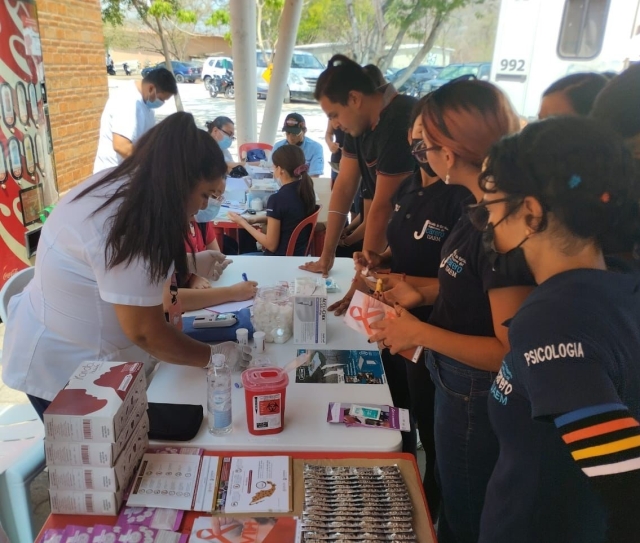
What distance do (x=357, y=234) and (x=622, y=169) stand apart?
211cm

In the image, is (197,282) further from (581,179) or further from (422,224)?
(581,179)

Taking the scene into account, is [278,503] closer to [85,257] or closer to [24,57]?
[85,257]

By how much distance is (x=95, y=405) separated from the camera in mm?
965

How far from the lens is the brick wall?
15.6ft

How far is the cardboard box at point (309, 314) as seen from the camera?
1.59m

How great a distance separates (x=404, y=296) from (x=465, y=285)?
359 mm

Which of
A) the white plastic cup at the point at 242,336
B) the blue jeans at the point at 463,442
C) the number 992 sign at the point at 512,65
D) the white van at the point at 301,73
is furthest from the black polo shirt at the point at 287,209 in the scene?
the white van at the point at 301,73

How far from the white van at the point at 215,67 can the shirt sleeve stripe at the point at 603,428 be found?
1376 centimetres

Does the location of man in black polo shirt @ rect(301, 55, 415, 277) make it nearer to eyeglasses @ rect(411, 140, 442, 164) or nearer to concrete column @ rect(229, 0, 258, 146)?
eyeglasses @ rect(411, 140, 442, 164)

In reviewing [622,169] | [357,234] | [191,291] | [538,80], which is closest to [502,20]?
[538,80]

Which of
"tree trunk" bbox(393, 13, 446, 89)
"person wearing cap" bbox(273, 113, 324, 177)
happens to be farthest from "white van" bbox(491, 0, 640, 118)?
"person wearing cap" bbox(273, 113, 324, 177)

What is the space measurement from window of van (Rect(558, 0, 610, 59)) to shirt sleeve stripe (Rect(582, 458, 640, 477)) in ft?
17.8

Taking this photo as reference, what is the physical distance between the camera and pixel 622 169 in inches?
31.0

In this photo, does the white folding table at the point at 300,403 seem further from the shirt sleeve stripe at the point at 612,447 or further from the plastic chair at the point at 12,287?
the plastic chair at the point at 12,287
